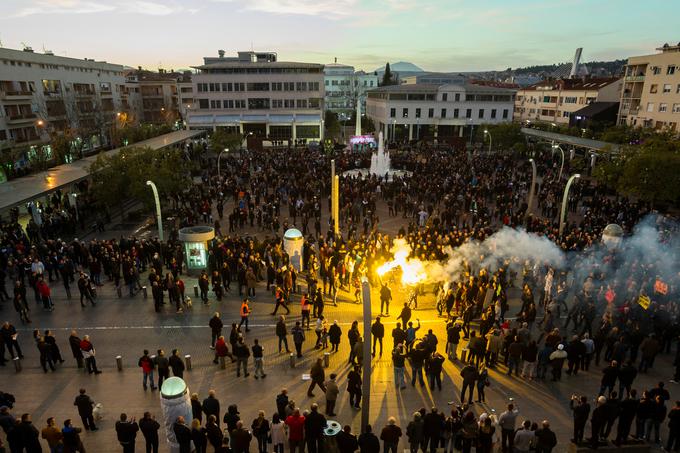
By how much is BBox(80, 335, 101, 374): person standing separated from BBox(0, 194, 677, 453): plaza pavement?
203mm

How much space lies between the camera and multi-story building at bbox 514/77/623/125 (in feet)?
193

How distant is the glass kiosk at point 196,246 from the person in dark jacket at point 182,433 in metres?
9.61

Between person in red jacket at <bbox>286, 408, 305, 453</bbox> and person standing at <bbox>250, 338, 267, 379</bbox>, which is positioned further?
person standing at <bbox>250, 338, 267, 379</bbox>

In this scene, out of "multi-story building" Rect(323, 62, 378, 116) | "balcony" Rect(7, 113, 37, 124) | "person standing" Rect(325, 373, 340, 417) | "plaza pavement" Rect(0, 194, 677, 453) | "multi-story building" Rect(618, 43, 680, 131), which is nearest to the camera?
"person standing" Rect(325, 373, 340, 417)

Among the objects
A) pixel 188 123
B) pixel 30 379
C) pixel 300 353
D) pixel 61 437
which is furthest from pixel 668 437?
pixel 188 123

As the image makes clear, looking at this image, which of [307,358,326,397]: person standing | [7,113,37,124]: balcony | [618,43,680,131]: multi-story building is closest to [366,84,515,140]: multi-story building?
[618,43,680,131]: multi-story building

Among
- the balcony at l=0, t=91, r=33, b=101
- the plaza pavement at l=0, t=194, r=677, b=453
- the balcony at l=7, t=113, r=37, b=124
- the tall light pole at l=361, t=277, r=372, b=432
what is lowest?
the plaza pavement at l=0, t=194, r=677, b=453

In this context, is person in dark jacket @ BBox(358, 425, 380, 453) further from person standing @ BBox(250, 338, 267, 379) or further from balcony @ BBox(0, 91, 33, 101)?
balcony @ BBox(0, 91, 33, 101)

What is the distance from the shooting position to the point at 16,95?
41.1 meters

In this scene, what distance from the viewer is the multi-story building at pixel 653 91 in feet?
144

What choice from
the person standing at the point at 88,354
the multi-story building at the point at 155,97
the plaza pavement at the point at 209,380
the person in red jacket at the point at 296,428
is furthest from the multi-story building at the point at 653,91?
the multi-story building at the point at 155,97

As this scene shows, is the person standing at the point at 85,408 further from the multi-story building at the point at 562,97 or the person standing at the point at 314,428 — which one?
the multi-story building at the point at 562,97

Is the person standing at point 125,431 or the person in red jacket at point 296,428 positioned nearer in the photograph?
the person standing at point 125,431

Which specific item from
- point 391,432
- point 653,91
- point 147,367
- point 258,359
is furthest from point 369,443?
point 653,91
